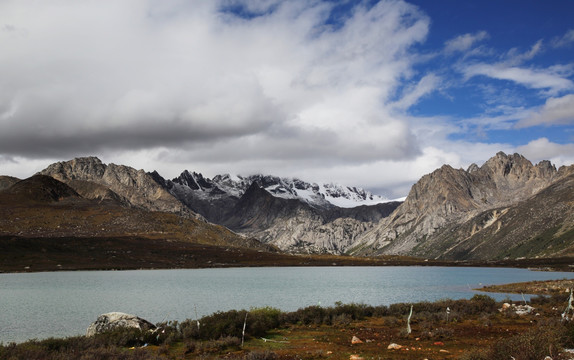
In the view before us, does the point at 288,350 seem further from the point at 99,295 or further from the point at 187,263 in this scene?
the point at 187,263

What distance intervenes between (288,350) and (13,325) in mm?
27777

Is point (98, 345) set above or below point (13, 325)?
above

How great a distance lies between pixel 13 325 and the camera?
3828 cm

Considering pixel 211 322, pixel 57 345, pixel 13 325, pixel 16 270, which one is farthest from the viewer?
pixel 16 270

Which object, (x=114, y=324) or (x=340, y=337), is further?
(x=340, y=337)

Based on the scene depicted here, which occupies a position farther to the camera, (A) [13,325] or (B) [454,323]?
(A) [13,325]

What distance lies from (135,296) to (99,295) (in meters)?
5.76

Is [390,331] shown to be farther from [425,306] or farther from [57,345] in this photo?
[57,345]

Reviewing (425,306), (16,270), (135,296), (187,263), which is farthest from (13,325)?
(187,263)

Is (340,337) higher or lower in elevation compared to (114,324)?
lower

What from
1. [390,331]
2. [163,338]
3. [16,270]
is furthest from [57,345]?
[16,270]

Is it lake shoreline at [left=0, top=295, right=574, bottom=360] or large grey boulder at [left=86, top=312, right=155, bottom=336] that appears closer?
lake shoreline at [left=0, top=295, right=574, bottom=360]

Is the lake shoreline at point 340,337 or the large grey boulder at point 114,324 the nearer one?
the lake shoreline at point 340,337

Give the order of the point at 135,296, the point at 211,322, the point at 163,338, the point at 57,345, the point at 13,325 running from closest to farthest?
the point at 57,345 < the point at 163,338 < the point at 211,322 < the point at 13,325 < the point at 135,296
